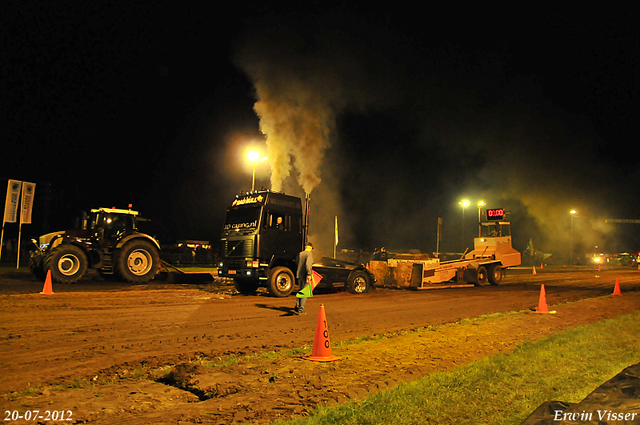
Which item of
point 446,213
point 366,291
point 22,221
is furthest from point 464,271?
point 446,213

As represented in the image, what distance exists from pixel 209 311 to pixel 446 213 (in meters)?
69.1

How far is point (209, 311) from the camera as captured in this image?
11.1m

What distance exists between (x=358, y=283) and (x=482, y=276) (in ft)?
26.8

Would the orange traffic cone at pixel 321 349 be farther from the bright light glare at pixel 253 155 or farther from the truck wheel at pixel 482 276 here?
the truck wheel at pixel 482 276

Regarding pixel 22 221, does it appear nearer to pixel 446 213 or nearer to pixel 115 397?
pixel 115 397

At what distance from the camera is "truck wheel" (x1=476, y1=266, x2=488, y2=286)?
21300mm

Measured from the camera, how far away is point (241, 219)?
15117 millimetres

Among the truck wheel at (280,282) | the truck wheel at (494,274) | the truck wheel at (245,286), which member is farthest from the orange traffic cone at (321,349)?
the truck wheel at (494,274)

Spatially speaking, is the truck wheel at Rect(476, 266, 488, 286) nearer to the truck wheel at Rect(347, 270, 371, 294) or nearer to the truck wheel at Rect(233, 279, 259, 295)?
the truck wheel at Rect(347, 270, 371, 294)

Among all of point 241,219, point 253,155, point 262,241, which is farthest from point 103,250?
point 253,155

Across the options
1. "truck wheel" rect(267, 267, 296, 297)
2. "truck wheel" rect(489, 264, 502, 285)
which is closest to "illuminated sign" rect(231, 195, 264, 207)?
"truck wheel" rect(267, 267, 296, 297)

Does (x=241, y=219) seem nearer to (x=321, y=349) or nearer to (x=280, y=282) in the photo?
(x=280, y=282)

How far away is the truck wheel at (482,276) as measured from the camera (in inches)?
839

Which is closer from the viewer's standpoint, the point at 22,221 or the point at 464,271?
the point at 464,271
